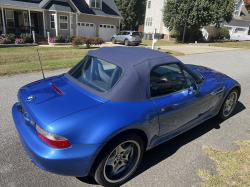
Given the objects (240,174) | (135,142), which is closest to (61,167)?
(135,142)

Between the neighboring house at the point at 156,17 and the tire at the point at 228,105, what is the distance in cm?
2995

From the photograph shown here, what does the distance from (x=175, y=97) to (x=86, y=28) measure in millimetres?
21941

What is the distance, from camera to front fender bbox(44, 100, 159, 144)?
206 centimetres

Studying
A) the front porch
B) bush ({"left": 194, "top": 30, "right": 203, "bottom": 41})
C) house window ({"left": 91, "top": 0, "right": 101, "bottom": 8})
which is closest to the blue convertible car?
the front porch

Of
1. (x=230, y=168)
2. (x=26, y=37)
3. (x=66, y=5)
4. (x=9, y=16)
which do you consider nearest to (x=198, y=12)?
(x=66, y=5)

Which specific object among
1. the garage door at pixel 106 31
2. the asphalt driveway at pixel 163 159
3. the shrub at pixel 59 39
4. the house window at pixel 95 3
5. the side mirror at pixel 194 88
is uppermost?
the house window at pixel 95 3

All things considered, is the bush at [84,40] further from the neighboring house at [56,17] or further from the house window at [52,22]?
the house window at [52,22]

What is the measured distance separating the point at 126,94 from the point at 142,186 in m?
1.19

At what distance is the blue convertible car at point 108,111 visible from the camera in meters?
2.08

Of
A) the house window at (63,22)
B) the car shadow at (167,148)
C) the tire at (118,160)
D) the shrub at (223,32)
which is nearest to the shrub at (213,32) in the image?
the shrub at (223,32)

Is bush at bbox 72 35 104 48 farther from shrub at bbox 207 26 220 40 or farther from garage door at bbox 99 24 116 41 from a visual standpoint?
shrub at bbox 207 26 220 40

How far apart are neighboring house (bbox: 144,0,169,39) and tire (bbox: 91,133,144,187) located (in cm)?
3211

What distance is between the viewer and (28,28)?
63.9 feet

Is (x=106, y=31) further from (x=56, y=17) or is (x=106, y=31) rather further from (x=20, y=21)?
(x=20, y=21)
